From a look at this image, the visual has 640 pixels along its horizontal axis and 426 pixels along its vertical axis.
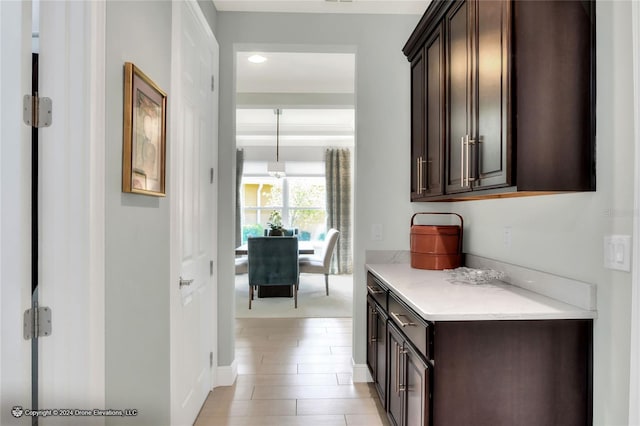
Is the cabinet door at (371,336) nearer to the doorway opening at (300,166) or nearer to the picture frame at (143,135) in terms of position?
the picture frame at (143,135)

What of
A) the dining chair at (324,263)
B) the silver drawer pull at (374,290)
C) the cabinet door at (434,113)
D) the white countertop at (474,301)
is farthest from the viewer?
the dining chair at (324,263)

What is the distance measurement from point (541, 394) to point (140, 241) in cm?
162

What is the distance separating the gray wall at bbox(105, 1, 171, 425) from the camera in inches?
50.8

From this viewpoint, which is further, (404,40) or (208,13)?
(404,40)

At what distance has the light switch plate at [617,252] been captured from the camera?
Result: 1243 mm

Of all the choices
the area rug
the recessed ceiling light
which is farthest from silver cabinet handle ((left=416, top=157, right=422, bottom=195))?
the area rug

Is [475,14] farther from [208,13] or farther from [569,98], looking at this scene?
[208,13]

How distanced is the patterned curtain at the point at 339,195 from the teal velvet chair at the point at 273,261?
2.54m

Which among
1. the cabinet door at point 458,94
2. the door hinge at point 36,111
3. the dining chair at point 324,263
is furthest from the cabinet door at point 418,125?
the dining chair at point 324,263

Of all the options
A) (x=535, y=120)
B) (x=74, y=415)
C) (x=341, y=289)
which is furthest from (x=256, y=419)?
(x=341, y=289)

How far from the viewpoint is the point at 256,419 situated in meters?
2.32

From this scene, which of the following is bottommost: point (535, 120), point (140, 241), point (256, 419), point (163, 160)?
point (256, 419)

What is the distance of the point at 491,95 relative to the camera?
154 cm

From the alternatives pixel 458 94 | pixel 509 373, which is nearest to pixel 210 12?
pixel 458 94
